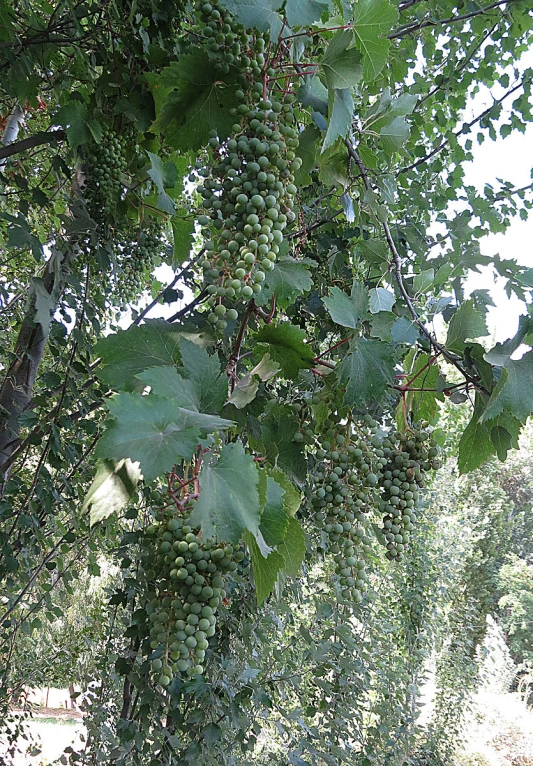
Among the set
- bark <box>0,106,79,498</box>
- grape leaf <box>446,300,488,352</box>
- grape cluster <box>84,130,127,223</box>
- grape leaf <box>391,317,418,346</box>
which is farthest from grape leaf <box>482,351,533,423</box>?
bark <box>0,106,79,498</box>

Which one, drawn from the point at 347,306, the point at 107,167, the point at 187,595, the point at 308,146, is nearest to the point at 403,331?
the point at 347,306

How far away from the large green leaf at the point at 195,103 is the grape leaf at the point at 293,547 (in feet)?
1.99

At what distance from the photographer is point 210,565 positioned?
0.62m

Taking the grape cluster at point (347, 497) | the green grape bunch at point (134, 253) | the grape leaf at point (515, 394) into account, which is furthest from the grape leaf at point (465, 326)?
the green grape bunch at point (134, 253)

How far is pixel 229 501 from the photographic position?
0.50 meters

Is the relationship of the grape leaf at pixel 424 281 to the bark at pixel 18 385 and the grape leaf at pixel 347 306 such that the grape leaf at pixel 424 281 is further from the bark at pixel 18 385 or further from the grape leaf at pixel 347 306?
the bark at pixel 18 385

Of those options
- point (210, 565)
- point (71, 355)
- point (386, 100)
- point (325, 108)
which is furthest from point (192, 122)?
point (71, 355)

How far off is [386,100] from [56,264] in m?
0.83

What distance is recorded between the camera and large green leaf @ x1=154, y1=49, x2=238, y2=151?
2.63ft

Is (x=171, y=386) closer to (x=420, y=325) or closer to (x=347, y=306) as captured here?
(x=347, y=306)

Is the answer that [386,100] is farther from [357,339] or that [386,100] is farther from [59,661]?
[59,661]

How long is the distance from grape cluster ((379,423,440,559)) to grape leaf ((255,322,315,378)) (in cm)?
24

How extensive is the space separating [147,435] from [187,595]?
0.25 m

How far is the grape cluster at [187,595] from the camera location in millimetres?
608
